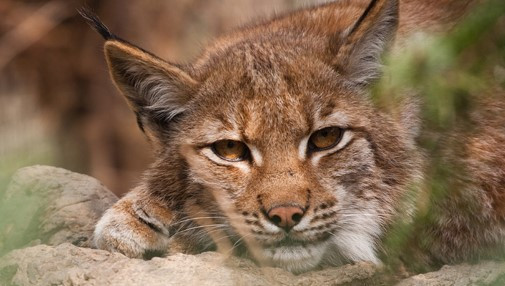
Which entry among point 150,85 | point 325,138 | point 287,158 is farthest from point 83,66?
point 287,158

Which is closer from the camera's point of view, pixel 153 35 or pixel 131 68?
pixel 131 68

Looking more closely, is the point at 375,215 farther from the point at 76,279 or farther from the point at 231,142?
the point at 76,279

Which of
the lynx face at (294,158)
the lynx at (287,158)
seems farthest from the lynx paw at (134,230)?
the lynx face at (294,158)

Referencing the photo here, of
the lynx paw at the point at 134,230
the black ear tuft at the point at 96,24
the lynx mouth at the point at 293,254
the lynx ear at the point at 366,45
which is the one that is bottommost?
the lynx mouth at the point at 293,254

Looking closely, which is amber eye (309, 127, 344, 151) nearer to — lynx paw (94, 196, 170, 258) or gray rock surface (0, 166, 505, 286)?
gray rock surface (0, 166, 505, 286)

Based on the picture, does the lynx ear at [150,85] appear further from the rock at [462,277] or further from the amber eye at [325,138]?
the rock at [462,277]

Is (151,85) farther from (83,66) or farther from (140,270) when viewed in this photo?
(83,66)

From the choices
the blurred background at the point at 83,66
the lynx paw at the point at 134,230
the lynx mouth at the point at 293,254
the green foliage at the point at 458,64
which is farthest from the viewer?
the blurred background at the point at 83,66

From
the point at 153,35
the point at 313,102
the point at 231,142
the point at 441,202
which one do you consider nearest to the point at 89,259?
the point at 231,142
